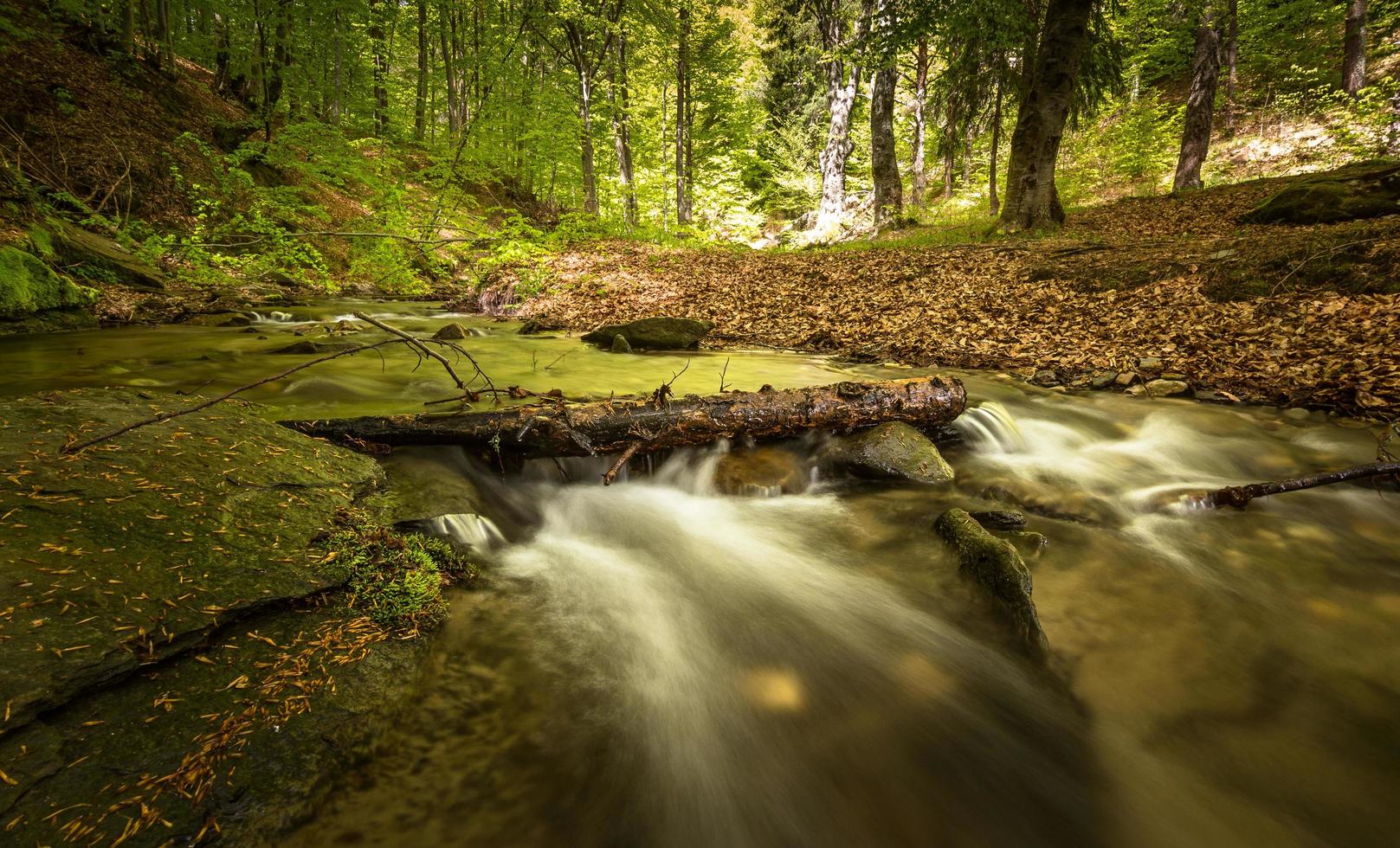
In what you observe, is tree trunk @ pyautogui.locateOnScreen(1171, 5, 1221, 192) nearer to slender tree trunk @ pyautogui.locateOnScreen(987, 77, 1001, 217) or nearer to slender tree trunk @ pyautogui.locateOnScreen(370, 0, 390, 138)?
slender tree trunk @ pyautogui.locateOnScreen(987, 77, 1001, 217)

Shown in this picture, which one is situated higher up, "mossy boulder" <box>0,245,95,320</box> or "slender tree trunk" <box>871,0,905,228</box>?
"slender tree trunk" <box>871,0,905,228</box>

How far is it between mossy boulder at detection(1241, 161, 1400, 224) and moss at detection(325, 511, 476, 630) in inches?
488

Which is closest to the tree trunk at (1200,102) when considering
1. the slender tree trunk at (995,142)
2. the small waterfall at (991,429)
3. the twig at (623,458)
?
the slender tree trunk at (995,142)

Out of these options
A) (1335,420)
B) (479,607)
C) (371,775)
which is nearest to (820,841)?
(371,775)

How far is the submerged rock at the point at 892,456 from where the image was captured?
3.90m

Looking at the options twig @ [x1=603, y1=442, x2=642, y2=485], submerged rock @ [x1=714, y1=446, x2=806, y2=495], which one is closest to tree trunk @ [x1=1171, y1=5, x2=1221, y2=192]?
submerged rock @ [x1=714, y1=446, x2=806, y2=495]

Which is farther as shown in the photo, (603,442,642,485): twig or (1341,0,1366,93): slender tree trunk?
(1341,0,1366,93): slender tree trunk

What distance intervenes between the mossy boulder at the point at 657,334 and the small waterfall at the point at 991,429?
181 inches

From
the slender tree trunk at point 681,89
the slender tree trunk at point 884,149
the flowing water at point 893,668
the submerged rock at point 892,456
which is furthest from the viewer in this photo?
the slender tree trunk at point 681,89

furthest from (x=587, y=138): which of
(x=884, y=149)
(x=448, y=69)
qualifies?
(x=448, y=69)

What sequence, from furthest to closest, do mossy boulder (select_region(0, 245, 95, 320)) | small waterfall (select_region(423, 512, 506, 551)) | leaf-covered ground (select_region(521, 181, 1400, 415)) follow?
mossy boulder (select_region(0, 245, 95, 320)) < leaf-covered ground (select_region(521, 181, 1400, 415)) < small waterfall (select_region(423, 512, 506, 551))

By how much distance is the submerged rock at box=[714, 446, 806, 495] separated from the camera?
398 cm

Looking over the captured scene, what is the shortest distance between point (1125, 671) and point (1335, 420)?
409 centimetres

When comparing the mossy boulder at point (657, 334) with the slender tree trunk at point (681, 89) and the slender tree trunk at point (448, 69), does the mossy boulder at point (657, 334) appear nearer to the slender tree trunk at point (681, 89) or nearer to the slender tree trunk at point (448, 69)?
the slender tree trunk at point (681, 89)
